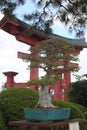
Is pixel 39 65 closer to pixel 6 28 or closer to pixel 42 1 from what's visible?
pixel 42 1

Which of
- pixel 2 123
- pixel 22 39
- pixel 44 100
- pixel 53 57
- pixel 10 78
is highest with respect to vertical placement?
pixel 22 39

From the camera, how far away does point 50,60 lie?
5598mm

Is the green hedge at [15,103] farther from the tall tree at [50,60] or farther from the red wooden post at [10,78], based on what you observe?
the red wooden post at [10,78]

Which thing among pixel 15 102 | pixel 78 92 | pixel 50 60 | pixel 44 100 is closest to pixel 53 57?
pixel 50 60

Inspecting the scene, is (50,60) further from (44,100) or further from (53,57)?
(44,100)

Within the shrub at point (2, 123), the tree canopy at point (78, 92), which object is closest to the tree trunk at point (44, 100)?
the shrub at point (2, 123)

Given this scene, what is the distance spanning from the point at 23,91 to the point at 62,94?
22.8 feet

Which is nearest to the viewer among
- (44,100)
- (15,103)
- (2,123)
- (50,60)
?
(44,100)

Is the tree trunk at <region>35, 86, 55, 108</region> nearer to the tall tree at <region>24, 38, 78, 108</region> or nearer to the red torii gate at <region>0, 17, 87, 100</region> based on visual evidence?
the tall tree at <region>24, 38, 78, 108</region>

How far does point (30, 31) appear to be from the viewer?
6.57 meters

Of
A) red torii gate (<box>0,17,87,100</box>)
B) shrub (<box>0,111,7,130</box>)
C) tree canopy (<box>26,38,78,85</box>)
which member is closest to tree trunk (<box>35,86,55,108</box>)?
tree canopy (<box>26,38,78,85</box>)

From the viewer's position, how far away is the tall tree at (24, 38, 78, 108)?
213 inches

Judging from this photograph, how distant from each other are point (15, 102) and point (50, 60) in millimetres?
1312

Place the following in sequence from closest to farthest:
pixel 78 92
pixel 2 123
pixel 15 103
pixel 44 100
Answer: pixel 44 100, pixel 2 123, pixel 15 103, pixel 78 92
